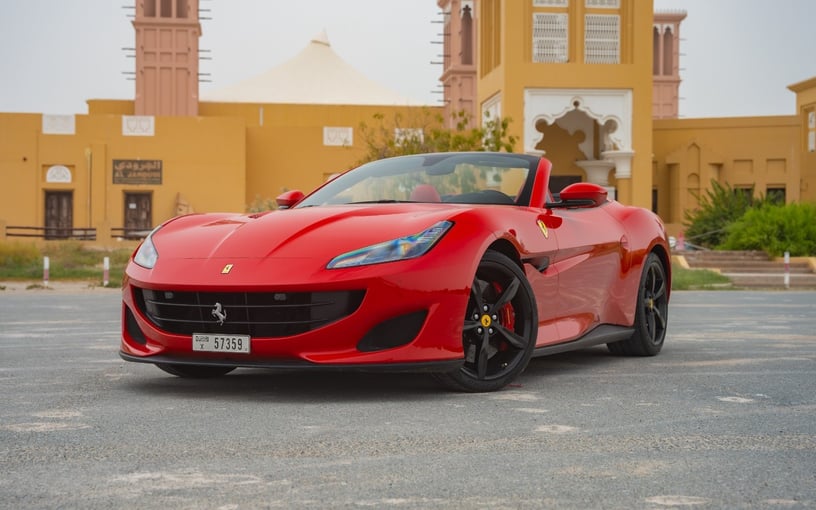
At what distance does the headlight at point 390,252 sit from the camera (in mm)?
5902

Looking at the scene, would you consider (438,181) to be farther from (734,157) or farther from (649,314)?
(734,157)

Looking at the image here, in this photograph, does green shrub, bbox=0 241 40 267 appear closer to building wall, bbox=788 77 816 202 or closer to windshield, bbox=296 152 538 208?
windshield, bbox=296 152 538 208

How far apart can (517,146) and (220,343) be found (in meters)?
34.0

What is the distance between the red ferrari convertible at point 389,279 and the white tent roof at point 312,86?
66.5 metres

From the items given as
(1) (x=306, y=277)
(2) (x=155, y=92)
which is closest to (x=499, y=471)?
(1) (x=306, y=277)

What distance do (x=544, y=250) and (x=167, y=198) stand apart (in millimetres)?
43772

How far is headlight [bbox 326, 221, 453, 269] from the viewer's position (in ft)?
19.4

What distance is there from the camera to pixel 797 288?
28.0 meters

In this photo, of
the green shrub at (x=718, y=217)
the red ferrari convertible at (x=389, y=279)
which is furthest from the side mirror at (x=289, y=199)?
the green shrub at (x=718, y=217)

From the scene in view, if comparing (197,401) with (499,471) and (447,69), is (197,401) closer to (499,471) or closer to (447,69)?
(499,471)

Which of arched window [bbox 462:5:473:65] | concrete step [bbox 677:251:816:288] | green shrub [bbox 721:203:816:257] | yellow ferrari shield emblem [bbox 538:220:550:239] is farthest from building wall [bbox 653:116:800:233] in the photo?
yellow ferrari shield emblem [bbox 538:220:550:239]

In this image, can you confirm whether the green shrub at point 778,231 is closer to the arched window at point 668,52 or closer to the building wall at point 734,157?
the building wall at point 734,157

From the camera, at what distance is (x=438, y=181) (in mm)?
7367

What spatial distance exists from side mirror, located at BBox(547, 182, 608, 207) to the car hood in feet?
3.58
